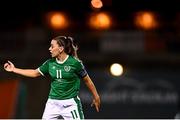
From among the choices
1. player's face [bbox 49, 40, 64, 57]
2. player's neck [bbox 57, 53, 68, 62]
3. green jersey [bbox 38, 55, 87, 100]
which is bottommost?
green jersey [bbox 38, 55, 87, 100]

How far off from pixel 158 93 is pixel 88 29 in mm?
791

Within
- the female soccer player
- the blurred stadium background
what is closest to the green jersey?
the female soccer player

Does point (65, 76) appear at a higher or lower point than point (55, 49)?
lower

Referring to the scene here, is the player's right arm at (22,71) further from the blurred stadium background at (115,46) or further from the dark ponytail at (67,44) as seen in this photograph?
the blurred stadium background at (115,46)

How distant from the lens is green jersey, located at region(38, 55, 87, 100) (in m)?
2.29

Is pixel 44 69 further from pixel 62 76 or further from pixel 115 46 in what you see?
pixel 115 46

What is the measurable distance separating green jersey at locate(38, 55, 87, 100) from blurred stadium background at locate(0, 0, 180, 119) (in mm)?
1759

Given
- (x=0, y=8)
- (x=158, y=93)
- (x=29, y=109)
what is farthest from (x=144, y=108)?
(x=0, y=8)

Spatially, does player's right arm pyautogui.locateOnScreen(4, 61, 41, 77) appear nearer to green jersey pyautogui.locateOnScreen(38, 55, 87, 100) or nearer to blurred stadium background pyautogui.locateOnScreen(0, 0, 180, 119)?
green jersey pyautogui.locateOnScreen(38, 55, 87, 100)

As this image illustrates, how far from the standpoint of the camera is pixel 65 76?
2289 millimetres

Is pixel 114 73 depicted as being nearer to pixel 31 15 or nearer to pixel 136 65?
pixel 136 65

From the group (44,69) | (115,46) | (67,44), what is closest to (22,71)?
(44,69)

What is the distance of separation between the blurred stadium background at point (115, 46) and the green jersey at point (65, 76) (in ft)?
5.77

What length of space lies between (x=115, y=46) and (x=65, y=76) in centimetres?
238
